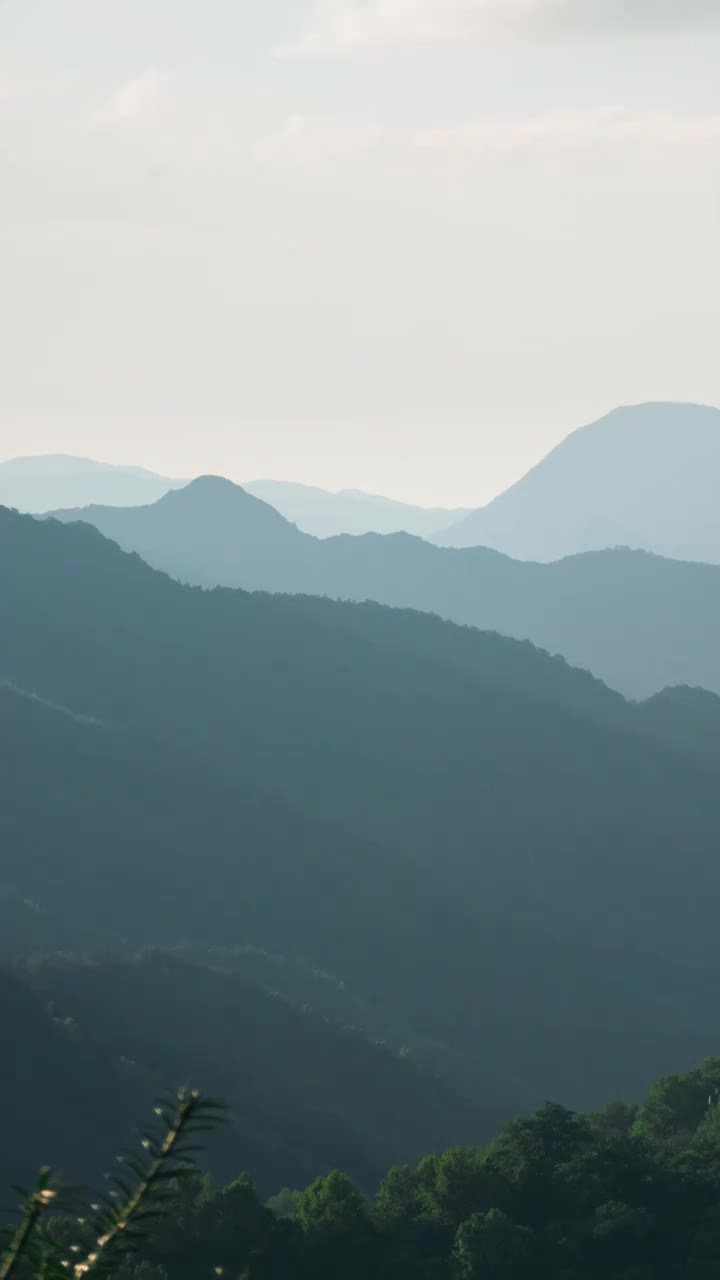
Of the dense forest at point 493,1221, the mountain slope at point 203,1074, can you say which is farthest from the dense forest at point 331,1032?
the mountain slope at point 203,1074

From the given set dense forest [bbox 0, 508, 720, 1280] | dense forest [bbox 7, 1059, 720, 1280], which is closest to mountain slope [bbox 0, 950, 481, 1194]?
dense forest [bbox 0, 508, 720, 1280]

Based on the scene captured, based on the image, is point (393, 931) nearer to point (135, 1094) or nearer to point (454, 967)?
point (454, 967)

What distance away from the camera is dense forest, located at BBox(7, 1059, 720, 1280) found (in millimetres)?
54094

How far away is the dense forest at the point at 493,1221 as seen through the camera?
54094 millimetres

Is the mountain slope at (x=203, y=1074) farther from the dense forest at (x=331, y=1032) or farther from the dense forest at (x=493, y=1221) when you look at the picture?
the dense forest at (x=493, y=1221)

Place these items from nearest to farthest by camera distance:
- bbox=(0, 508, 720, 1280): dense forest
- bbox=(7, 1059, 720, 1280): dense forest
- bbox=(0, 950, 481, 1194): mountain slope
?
1. bbox=(7, 1059, 720, 1280): dense forest
2. bbox=(0, 508, 720, 1280): dense forest
3. bbox=(0, 950, 481, 1194): mountain slope

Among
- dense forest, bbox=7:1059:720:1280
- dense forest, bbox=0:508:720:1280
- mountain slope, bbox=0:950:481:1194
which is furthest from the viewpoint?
mountain slope, bbox=0:950:481:1194

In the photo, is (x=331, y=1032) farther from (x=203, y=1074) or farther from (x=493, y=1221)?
(x=493, y=1221)

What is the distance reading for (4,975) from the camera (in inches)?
4257

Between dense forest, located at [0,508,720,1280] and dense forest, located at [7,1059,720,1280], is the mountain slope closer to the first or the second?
dense forest, located at [0,508,720,1280]

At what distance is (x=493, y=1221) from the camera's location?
178 ft

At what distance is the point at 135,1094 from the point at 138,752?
9719 cm

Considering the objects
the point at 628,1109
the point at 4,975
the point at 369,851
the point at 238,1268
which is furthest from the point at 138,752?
the point at 238,1268

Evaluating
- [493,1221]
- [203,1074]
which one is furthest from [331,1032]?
[493,1221]
